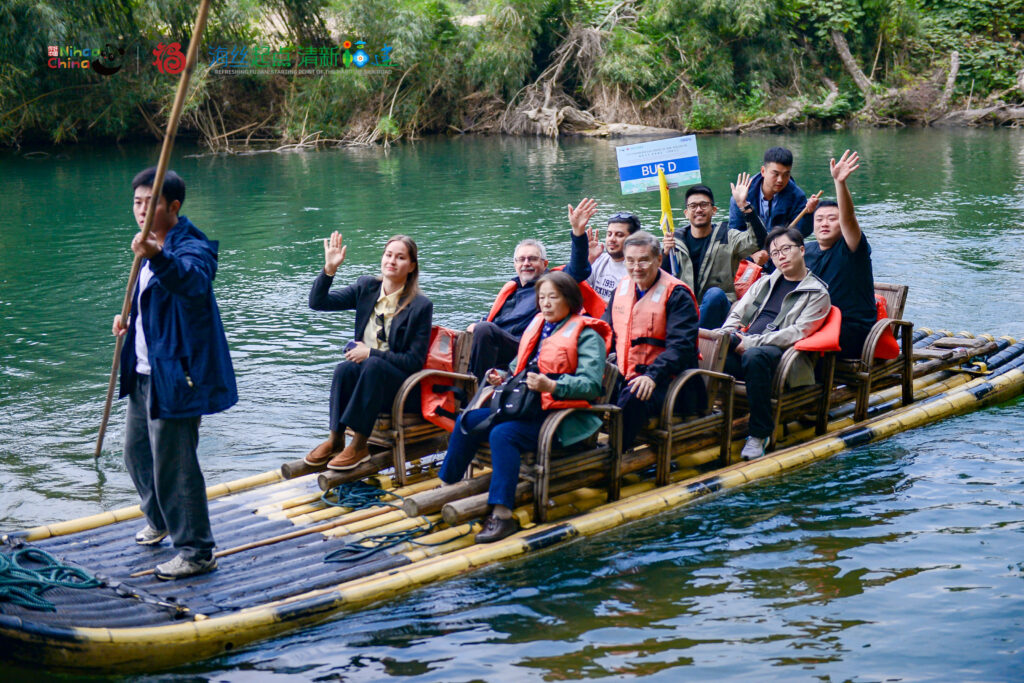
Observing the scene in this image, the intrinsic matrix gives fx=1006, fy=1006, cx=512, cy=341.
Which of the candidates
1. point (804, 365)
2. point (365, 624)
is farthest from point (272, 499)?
point (804, 365)

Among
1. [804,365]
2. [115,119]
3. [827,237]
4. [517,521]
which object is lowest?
[517,521]

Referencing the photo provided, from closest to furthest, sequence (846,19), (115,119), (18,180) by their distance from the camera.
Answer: (18,180)
(115,119)
(846,19)

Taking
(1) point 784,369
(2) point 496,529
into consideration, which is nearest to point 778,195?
(1) point 784,369

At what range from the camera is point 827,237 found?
7.38 metres

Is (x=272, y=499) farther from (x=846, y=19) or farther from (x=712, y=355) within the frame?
(x=846, y=19)

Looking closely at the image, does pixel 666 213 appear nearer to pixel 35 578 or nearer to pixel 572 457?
pixel 572 457

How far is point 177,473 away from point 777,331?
159 inches

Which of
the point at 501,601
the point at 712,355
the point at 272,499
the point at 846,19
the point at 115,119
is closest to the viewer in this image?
the point at 501,601

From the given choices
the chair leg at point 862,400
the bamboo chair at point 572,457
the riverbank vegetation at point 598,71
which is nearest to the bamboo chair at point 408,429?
the bamboo chair at point 572,457

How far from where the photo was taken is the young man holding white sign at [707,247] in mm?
7863

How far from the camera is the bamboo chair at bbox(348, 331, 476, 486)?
6.20 metres

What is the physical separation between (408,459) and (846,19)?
30.6 metres

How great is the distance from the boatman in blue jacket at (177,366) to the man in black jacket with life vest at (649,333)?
8.26ft

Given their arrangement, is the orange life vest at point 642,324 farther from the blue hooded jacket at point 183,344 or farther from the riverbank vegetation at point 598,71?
the riverbank vegetation at point 598,71
